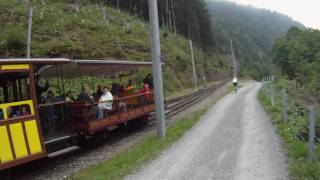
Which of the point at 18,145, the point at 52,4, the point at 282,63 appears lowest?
the point at 282,63

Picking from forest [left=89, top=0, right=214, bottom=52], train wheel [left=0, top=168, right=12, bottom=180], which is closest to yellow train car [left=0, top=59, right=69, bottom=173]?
train wheel [left=0, top=168, right=12, bottom=180]

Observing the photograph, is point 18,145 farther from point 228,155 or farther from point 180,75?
point 180,75

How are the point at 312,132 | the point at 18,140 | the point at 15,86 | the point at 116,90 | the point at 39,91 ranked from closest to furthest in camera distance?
the point at 312,132, the point at 18,140, the point at 15,86, the point at 39,91, the point at 116,90

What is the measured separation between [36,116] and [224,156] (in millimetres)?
4760

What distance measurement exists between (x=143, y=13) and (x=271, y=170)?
66.4 m

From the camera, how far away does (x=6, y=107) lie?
11031 millimetres

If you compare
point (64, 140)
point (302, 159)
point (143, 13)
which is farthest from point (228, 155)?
point (143, 13)

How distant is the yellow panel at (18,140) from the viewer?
10859 mm

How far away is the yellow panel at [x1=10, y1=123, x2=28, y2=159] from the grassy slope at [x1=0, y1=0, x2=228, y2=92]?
18.0 m

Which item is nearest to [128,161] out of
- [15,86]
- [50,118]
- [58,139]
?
[58,139]

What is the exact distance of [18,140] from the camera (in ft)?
35.9

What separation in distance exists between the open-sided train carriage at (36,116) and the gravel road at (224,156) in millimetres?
2514

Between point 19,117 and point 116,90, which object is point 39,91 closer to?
point 19,117

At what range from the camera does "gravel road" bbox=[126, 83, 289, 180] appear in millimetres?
10484
